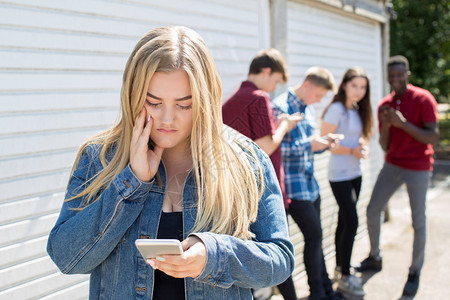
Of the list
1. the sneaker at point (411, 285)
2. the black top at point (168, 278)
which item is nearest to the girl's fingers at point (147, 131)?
the black top at point (168, 278)

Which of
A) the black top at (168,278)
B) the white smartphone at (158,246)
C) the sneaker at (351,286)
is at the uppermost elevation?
the white smartphone at (158,246)

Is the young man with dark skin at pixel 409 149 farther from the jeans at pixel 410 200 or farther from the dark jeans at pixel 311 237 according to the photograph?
the dark jeans at pixel 311 237

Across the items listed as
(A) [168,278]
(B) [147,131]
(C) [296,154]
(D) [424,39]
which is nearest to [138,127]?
(B) [147,131]

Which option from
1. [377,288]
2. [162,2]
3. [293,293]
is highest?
[162,2]

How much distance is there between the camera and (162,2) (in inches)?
139

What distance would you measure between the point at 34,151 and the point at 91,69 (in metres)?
0.65

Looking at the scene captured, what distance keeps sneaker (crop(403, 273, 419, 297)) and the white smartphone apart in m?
3.83

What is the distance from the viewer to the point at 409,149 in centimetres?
470

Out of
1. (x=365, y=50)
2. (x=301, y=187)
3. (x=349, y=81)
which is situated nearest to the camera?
(x=301, y=187)

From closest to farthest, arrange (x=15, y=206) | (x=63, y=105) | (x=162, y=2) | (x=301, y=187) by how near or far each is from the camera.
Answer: (x=15, y=206) → (x=63, y=105) → (x=162, y=2) → (x=301, y=187)

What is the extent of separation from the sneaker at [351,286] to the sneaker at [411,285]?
1.35ft

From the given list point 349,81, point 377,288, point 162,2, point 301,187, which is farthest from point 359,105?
point 162,2

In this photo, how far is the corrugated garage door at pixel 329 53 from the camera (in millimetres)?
5227

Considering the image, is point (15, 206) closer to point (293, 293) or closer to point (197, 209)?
point (197, 209)
